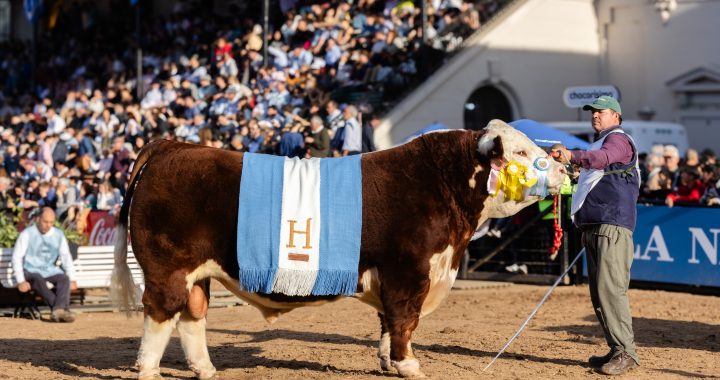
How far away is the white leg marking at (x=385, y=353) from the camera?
10.1 meters

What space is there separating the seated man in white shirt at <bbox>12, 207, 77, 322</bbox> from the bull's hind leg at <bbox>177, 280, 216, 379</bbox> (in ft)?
15.7

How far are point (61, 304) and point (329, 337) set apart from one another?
12.6 ft

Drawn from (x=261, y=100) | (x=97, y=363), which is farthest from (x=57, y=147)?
(x=97, y=363)

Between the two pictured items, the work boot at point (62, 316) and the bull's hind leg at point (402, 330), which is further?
the work boot at point (62, 316)

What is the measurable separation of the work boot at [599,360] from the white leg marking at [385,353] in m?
1.82

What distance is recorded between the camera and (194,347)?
9930 mm

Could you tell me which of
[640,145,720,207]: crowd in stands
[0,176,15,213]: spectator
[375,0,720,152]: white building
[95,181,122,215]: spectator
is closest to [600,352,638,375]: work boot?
[640,145,720,207]: crowd in stands

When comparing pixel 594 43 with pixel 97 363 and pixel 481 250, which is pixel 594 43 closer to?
pixel 481 250

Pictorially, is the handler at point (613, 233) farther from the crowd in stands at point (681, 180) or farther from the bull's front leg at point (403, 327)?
the crowd in stands at point (681, 180)

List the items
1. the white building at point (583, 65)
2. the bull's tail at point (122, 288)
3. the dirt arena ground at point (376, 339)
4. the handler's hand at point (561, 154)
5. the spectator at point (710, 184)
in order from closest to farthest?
1. the handler's hand at point (561, 154)
2. the bull's tail at point (122, 288)
3. the dirt arena ground at point (376, 339)
4. the spectator at point (710, 184)
5. the white building at point (583, 65)

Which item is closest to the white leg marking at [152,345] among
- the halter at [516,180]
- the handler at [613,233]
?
the halter at [516,180]

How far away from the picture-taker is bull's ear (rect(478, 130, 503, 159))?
954cm

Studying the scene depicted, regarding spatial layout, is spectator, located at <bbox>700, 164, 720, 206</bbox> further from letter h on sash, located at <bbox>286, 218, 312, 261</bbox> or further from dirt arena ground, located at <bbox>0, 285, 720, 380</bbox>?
letter h on sash, located at <bbox>286, 218, 312, 261</bbox>

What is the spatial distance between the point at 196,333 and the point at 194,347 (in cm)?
12
